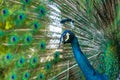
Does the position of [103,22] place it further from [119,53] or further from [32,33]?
[32,33]

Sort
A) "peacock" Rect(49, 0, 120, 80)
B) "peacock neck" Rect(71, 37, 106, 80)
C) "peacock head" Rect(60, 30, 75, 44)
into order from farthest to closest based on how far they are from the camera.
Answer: "peacock" Rect(49, 0, 120, 80) → "peacock neck" Rect(71, 37, 106, 80) → "peacock head" Rect(60, 30, 75, 44)

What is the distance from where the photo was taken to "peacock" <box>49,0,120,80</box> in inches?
179

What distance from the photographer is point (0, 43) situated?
4586mm

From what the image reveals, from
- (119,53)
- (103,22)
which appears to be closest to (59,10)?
(103,22)

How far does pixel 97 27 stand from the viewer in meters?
4.75

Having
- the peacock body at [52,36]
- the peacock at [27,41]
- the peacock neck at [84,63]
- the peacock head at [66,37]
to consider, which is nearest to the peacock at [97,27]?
the peacock body at [52,36]

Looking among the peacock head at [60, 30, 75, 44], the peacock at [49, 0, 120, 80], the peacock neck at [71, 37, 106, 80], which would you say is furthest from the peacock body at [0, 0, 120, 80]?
the peacock head at [60, 30, 75, 44]

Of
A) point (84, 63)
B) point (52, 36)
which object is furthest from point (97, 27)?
point (84, 63)

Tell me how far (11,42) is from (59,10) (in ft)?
2.10

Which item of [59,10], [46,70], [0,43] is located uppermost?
[59,10]

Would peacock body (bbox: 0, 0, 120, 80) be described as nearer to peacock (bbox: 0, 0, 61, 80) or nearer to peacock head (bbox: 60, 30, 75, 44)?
peacock (bbox: 0, 0, 61, 80)

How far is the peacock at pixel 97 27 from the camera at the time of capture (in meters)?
4.55

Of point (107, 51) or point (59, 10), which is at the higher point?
point (59, 10)

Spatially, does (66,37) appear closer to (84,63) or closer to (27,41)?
(84,63)
